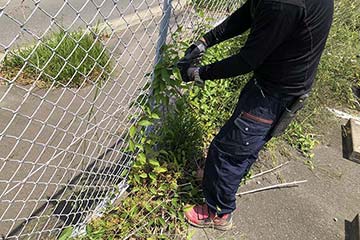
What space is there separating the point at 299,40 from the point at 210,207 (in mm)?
1195

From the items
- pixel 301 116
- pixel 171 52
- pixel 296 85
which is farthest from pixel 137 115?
pixel 301 116

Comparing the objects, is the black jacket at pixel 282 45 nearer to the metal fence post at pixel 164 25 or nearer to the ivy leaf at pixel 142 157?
the metal fence post at pixel 164 25

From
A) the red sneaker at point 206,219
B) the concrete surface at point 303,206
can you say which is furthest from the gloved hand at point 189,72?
the concrete surface at point 303,206

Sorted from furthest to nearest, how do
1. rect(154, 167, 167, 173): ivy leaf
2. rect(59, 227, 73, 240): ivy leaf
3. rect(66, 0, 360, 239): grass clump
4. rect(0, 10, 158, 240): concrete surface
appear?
rect(154, 167, 167, 173): ivy leaf
rect(66, 0, 360, 239): grass clump
rect(0, 10, 158, 240): concrete surface
rect(59, 227, 73, 240): ivy leaf

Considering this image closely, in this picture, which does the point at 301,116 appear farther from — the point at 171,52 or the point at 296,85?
the point at 171,52

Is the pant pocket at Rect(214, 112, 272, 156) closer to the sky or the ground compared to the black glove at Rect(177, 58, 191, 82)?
closer to the ground

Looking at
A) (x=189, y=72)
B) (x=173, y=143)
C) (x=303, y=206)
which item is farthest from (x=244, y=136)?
(x=303, y=206)

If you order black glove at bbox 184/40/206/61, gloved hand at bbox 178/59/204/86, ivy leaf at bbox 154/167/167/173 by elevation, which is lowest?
ivy leaf at bbox 154/167/167/173

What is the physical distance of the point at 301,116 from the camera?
3398mm

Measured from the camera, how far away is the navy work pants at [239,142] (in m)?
1.95

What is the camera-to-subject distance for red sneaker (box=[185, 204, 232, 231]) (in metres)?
2.32

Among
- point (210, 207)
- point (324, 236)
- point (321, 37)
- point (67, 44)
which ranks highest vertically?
point (321, 37)

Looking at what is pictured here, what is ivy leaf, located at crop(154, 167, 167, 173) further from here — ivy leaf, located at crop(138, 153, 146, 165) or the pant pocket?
the pant pocket

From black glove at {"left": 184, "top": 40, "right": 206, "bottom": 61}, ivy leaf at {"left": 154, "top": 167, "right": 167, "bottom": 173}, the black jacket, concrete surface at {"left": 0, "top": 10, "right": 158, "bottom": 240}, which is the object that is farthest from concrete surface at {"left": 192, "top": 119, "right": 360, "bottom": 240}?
black glove at {"left": 184, "top": 40, "right": 206, "bottom": 61}
